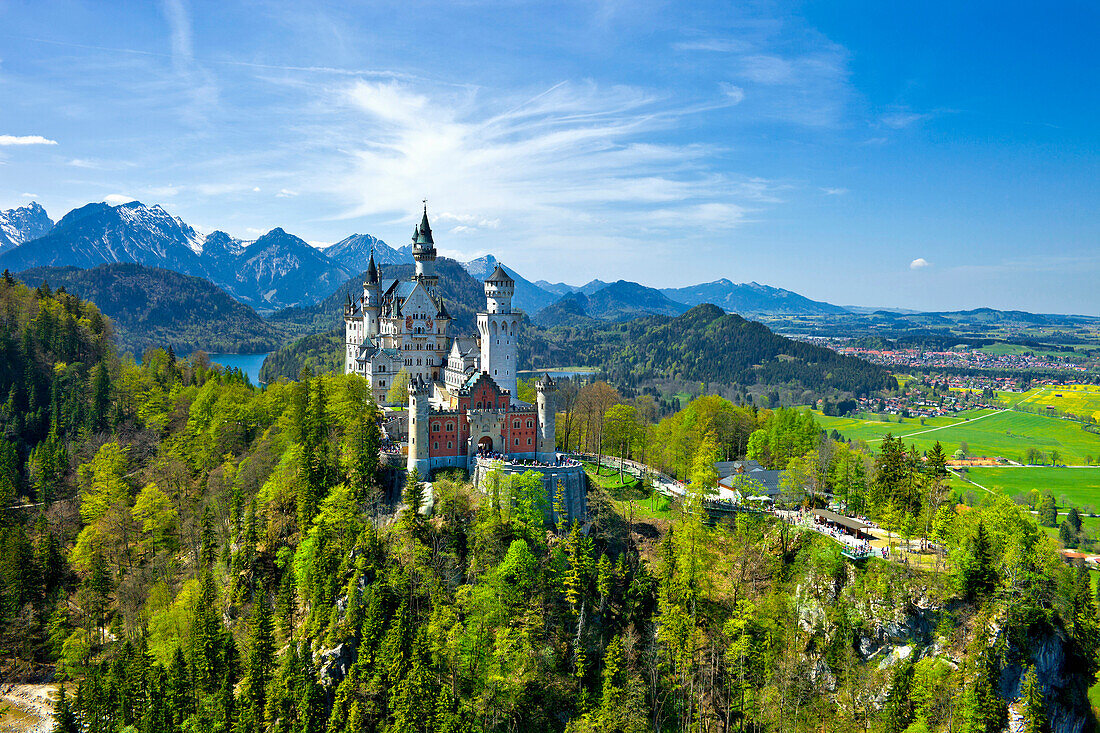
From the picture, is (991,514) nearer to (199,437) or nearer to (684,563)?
(684,563)

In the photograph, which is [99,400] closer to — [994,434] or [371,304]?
[371,304]

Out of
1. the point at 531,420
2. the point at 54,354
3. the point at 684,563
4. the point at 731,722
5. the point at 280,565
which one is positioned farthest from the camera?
the point at 54,354

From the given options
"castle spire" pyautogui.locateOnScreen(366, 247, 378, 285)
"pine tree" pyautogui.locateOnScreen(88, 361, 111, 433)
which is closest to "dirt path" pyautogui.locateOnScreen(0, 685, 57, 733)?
"pine tree" pyautogui.locateOnScreen(88, 361, 111, 433)

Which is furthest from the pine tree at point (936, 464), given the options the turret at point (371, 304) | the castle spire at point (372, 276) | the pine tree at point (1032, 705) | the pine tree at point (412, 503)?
the castle spire at point (372, 276)

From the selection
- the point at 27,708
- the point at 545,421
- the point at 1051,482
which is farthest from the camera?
the point at 1051,482

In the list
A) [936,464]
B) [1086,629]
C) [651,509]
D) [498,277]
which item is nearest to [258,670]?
[651,509]

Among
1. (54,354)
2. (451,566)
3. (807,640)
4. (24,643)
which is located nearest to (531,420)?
(451,566)
